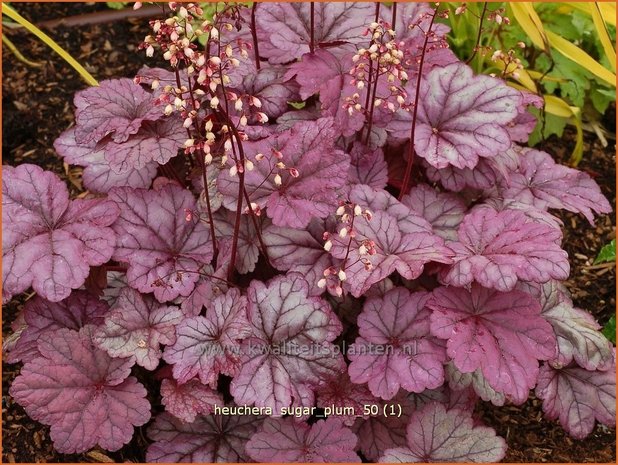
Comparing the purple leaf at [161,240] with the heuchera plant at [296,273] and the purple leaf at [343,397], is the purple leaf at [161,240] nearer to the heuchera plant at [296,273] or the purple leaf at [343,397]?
the heuchera plant at [296,273]

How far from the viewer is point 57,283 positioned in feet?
6.20

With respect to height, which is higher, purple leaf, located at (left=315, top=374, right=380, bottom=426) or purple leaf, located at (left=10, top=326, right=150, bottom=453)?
purple leaf, located at (left=315, top=374, right=380, bottom=426)

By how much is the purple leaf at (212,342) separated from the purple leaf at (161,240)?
0.39 feet

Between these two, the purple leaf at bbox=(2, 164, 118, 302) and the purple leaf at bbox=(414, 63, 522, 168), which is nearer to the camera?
the purple leaf at bbox=(2, 164, 118, 302)

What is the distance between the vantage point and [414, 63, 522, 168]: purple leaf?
2.10 meters

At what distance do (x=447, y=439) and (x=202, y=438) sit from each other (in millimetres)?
639

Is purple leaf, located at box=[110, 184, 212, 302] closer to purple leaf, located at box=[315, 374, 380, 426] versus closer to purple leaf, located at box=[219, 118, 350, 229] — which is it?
purple leaf, located at box=[219, 118, 350, 229]

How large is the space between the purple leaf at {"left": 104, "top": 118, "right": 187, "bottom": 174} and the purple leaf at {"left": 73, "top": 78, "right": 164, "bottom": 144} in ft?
0.08

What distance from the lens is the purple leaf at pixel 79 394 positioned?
6.32 feet

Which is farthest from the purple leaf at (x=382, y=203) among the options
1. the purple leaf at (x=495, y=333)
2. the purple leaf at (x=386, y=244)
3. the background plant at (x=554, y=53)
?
the background plant at (x=554, y=53)

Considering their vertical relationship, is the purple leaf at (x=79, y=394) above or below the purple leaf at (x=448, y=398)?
above

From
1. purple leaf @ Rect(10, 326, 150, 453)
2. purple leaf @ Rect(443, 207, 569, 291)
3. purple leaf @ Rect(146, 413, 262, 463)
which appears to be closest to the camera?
purple leaf @ Rect(443, 207, 569, 291)

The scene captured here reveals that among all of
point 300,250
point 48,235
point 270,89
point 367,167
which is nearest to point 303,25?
point 270,89

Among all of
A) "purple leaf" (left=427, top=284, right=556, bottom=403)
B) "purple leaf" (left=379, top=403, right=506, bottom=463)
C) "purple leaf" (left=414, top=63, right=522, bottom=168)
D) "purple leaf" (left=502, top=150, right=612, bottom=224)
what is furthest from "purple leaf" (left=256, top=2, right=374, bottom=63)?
"purple leaf" (left=379, top=403, right=506, bottom=463)
